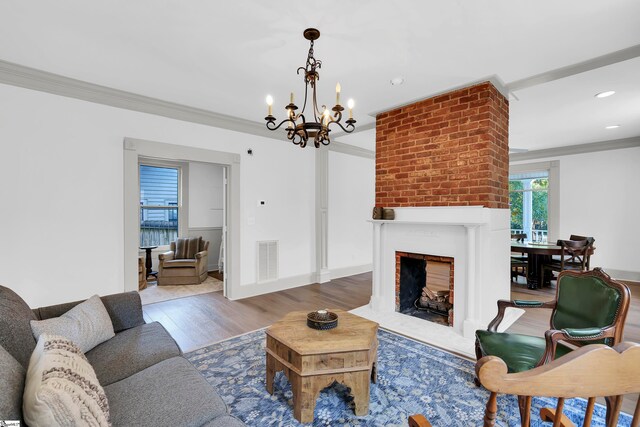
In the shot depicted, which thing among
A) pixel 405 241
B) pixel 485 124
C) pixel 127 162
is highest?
pixel 485 124

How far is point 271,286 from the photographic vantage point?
4.90 m

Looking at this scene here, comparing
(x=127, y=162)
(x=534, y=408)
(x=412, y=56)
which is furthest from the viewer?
(x=127, y=162)

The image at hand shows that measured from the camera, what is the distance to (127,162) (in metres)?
3.55

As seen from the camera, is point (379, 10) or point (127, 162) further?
point (127, 162)

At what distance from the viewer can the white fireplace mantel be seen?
10.2ft

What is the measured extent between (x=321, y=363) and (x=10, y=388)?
4.69 feet

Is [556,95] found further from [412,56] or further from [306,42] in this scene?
[306,42]

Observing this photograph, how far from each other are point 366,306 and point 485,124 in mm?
2665

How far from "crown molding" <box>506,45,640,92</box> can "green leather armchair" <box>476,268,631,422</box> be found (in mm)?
1990

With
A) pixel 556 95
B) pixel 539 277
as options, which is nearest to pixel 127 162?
pixel 556 95

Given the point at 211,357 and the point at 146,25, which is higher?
the point at 146,25

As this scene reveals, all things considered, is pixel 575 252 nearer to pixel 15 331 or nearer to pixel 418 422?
pixel 418 422

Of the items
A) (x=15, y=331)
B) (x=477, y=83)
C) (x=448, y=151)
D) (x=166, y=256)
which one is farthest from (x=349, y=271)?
(x=15, y=331)

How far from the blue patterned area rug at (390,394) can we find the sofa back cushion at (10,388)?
1.23 metres
